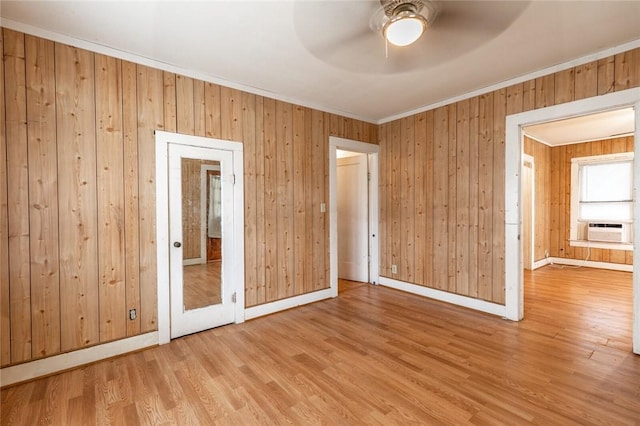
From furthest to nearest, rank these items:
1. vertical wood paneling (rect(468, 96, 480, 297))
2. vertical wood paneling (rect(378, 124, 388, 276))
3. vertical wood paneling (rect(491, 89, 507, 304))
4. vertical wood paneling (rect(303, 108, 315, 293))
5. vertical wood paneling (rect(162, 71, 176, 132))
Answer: vertical wood paneling (rect(378, 124, 388, 276)) < vertical wood paneling (rect(303, 108, 315, 293)) < vertical wood paneling (rect(468, 96, 480, 297)) < vertical wood paneling (rect(491, 89, 507, 304)) < vertical wood paneling (rect(162, 71, 176, 132))

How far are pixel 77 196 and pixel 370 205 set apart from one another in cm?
384

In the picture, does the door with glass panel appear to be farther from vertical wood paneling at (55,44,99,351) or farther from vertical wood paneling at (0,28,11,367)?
vertical wood paneling at (0,28,11,367)

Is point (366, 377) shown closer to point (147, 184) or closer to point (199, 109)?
point (147, 184)

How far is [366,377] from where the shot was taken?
2.25 m

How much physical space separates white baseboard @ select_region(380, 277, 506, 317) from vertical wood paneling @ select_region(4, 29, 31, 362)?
4.25 metres

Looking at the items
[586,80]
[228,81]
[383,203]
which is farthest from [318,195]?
[586,80]

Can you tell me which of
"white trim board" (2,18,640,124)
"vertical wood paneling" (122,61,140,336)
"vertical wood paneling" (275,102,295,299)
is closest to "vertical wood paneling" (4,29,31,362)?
"white trim board" (2,18,640,124)

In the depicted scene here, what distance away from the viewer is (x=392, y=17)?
1.93 metres

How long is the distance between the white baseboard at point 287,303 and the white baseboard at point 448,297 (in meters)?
1.05

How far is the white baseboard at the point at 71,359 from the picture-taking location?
2189 millimetres

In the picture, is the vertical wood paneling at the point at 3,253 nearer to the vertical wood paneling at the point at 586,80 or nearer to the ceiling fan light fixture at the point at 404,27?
the ceiling fan light fixture at the point at 404,27

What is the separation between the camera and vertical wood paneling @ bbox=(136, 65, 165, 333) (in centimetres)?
274

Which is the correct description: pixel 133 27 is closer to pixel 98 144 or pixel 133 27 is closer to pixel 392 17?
pixel 98 144

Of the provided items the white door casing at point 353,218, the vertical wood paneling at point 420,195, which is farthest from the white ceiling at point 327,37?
the white door casing at point 353,218
